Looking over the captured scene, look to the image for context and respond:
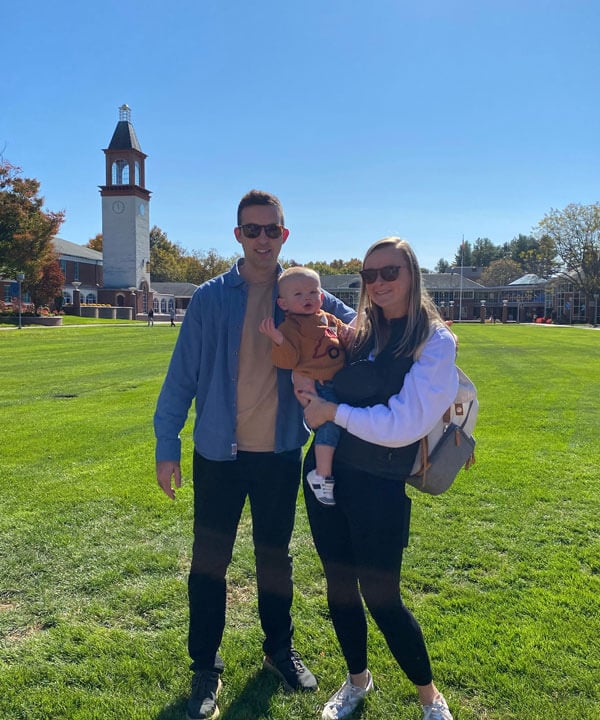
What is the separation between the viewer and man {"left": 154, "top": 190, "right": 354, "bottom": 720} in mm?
2684

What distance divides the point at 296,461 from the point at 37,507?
11.3ft

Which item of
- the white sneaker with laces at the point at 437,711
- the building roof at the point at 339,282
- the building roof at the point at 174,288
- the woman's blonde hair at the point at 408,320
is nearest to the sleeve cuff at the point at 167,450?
the woman's blonde hair at the point at 408,320

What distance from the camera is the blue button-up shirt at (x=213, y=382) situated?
2656 millimetres

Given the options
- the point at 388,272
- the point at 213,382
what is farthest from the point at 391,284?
the point at 213,382

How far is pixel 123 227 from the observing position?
65.8 metres

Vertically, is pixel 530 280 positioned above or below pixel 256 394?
above

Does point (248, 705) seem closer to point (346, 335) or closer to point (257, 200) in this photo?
point (346, 335)

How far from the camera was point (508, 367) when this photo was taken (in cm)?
1673

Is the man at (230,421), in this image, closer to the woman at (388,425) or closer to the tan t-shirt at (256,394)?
the tan t-shirt at (256,394)

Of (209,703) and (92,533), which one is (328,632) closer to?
(209,703)

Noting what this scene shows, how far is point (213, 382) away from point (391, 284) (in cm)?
99

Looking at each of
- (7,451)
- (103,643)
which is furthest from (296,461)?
(7,451)

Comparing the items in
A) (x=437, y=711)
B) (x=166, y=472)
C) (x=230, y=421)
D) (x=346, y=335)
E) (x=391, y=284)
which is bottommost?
(x=437, y=711)

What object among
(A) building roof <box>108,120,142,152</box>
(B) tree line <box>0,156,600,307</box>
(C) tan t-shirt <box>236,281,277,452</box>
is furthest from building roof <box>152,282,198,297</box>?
(C) tan t-shirt <box>236,281,277,452</box>
